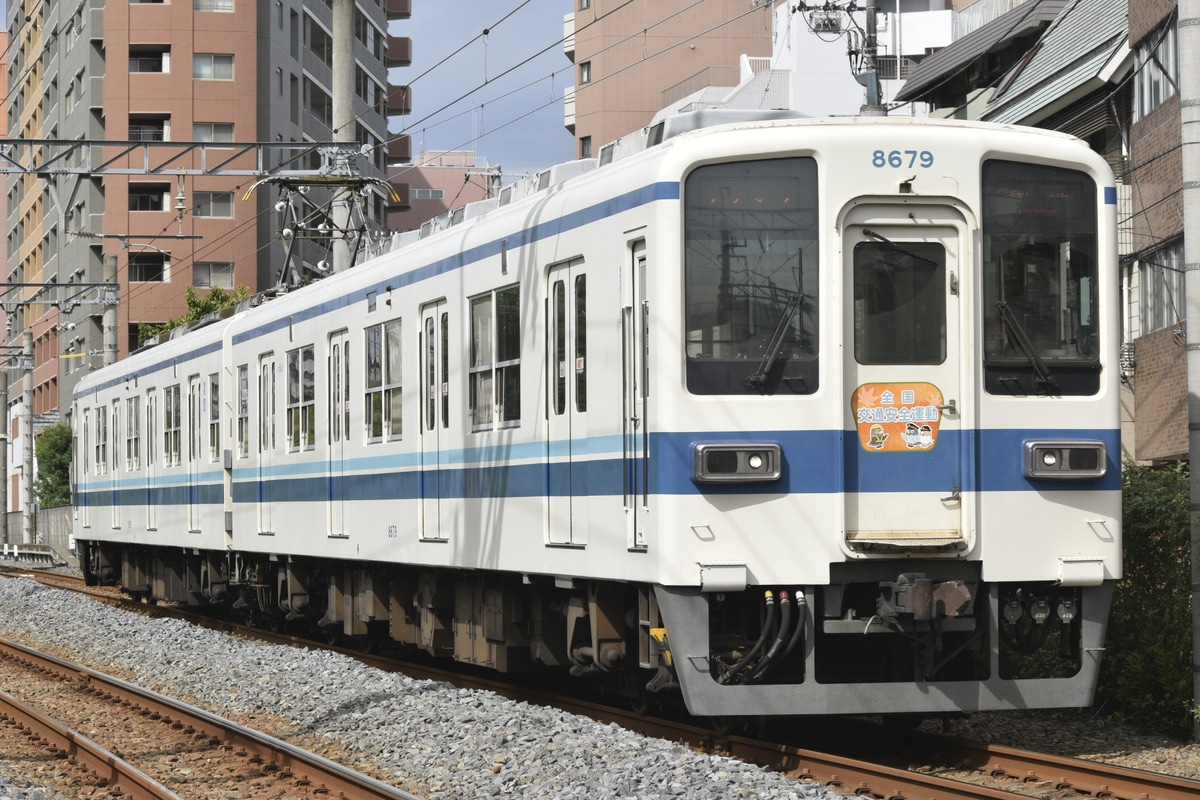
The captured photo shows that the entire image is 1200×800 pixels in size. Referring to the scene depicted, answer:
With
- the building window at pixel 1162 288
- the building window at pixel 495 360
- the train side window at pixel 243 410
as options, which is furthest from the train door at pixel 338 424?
the building window at pixel 1162 288

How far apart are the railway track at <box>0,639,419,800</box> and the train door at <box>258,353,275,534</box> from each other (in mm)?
2553

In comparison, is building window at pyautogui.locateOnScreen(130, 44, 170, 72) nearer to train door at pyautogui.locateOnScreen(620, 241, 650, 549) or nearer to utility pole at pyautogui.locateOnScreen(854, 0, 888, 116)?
utility pole at pyautogui.locateOnScreen(854, 0, 888, 116)

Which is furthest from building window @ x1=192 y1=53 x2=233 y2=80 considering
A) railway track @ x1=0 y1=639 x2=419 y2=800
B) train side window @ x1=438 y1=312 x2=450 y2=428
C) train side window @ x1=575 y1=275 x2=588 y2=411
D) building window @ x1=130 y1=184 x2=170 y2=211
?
train side window @ x1=575 y1=275 x2=588 y2=411

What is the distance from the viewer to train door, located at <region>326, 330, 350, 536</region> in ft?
45.5

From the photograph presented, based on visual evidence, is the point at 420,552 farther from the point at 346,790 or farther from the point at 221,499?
the point at 221,499

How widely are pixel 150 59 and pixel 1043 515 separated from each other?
55.5 m

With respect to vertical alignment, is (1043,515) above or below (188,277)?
below

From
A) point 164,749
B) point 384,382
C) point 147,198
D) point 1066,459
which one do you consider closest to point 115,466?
point 384,382

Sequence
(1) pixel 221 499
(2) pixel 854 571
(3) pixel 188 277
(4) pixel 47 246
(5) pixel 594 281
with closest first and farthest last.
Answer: (2) pixel 854 571
(5) pixel 594 281
(1) pixel 221 499
(3) pixel 188 277
(4) pixel 47 246

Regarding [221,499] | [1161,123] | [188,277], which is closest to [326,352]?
[221,499]

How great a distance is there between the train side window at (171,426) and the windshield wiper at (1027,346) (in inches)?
501

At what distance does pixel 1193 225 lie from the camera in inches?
374

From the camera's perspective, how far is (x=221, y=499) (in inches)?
699

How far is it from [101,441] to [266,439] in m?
9.01
